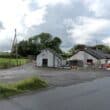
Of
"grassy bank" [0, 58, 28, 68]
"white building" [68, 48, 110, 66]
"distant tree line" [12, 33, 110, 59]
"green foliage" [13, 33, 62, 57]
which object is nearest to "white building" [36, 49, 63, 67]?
"grassy bank" [0, 58, 28, 68]

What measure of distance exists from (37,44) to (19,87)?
10113cm

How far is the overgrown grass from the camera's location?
17.9 metres

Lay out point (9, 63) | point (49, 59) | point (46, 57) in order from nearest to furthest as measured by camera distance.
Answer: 1. point (9, 63)
2. point (49, 59)
3. point (46, 57)

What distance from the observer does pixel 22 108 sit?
1304cm

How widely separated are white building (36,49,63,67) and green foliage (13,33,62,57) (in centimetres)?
3695

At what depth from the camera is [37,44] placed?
121 metres

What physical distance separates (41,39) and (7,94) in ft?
374

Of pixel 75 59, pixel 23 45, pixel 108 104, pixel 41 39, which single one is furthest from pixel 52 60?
pixel 108 104

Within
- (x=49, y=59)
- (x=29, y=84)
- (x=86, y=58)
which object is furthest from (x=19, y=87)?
(x=86, y=58)

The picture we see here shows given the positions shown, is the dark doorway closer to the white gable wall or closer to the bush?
the white gable wall

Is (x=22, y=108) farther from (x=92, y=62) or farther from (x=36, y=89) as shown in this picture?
(x=92, y=62)

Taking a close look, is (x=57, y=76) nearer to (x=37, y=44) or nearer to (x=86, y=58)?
(x=86, y=58)

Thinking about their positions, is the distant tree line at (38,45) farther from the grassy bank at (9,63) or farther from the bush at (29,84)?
the bush at (29,84)

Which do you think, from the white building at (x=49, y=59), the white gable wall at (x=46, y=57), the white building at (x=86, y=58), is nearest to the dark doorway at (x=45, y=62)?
the white building at (x=49, y=59)
